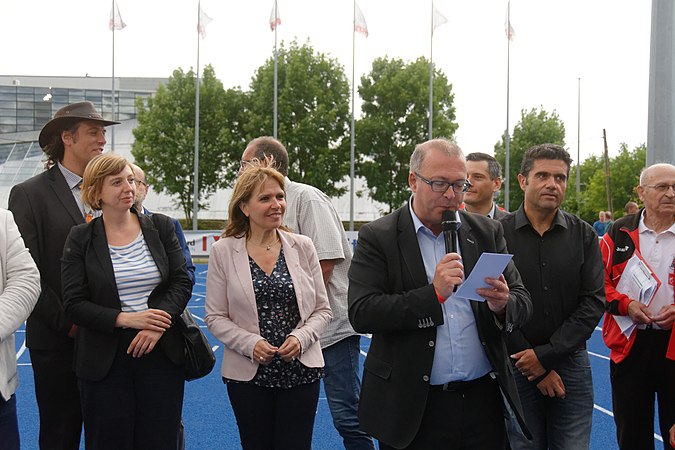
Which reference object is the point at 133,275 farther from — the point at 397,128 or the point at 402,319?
the point at 397,128

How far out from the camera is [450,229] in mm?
2742

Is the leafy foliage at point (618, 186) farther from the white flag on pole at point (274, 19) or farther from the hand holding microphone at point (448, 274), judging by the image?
the hand holding microphone at point (448, 274)

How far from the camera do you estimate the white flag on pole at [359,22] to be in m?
31.3

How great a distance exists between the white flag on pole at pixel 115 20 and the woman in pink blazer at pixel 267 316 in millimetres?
29858

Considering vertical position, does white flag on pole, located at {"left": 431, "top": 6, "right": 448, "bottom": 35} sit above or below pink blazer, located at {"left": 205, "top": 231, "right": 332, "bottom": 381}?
above

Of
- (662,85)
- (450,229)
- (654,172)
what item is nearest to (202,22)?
(662,85)

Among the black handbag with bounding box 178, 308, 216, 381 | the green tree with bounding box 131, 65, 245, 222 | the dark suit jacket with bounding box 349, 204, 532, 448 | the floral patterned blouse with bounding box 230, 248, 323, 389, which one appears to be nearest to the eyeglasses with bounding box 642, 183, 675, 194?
the dark suit jacket with bounding box 349, 204, 532, 448

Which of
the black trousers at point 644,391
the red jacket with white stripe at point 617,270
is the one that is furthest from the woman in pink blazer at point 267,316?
the black trousers at point 644,391

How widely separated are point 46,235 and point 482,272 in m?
2.69

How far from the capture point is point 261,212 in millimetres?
3713

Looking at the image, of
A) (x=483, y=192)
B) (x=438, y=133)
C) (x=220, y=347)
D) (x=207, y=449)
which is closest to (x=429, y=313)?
(x=483, y=192)

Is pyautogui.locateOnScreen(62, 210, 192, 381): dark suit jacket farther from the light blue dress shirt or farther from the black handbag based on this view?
the light blue dress shirt

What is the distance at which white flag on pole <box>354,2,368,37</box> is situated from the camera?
31.3 m

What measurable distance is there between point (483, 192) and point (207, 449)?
3118 millimetres
